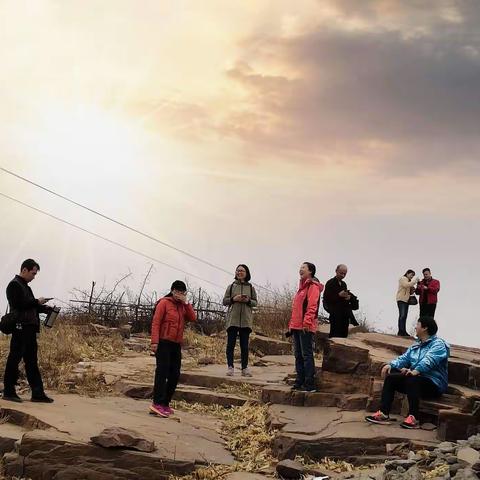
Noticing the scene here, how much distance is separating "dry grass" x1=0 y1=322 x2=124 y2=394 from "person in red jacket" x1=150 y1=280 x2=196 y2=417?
2038mm

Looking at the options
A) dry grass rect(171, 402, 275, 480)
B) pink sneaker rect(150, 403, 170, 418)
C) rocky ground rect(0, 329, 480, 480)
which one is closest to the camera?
rocky ground rect(0, 329, 480, 480)

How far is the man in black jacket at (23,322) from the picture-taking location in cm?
839

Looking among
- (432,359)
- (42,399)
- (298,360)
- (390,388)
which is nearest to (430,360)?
(432,359)

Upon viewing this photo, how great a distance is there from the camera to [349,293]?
11859 mm

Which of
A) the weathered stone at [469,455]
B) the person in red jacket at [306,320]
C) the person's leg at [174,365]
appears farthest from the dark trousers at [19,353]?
the weathered stone at [469,455]

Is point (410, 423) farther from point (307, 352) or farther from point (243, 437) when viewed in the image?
point (243, 437)

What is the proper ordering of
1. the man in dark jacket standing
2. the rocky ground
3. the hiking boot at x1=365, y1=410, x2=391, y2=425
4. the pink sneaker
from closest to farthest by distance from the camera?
the rocky ground < the hiking boot at x1=365, y1=410, x2=391, y2=425 < the pink sneaker < the man in dark jacket standing

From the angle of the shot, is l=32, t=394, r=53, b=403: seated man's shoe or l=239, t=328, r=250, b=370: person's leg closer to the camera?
l=32, t=394, r=53, b=403: seated man's shoe

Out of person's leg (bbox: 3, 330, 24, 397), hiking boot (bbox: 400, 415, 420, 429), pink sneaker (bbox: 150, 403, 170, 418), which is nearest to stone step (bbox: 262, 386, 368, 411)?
hiking boot (bbox: 400, 415, 420, 429)

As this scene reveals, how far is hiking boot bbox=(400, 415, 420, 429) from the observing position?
25.7 ft

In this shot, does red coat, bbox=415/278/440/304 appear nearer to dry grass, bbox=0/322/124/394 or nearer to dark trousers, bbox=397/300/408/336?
dark trousers, bbox=397/300/408/336

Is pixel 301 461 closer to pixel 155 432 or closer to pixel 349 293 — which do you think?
pixel 155 432

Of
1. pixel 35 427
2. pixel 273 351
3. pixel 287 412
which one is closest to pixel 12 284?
pixel 35 427

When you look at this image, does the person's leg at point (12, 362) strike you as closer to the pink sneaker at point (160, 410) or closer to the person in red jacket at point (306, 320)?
the pink sneaker at point (160, 410)
